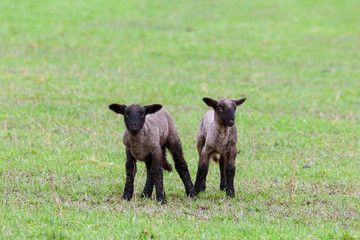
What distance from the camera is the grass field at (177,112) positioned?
865 centimetres

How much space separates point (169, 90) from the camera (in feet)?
61.4

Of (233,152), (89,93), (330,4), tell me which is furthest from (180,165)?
(330,4)

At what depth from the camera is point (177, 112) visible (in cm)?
1634

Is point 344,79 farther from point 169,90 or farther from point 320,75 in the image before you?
point 169,90

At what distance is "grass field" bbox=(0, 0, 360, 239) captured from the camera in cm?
865

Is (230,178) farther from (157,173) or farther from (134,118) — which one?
(134,118)

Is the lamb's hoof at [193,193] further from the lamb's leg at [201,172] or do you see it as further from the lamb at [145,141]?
the lamb at [145,141]

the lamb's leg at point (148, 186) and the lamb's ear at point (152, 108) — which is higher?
the lamb's ear at point (152, 108)

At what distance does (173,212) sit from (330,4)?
3327 cm

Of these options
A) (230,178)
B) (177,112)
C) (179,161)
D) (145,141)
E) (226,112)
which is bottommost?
(177,112)

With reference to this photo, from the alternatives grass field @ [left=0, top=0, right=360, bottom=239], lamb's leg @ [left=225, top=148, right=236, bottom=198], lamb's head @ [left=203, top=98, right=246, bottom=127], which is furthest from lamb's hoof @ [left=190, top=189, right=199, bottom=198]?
lamb's head @ [left=203, top=98, right=246, bottom=127]

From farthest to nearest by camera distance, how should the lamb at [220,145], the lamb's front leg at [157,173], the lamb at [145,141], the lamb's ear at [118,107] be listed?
the lamb at [220,145], the lamb's front leg at [157,173], the lamb's ear at [118,107], the lamb at [145,141]

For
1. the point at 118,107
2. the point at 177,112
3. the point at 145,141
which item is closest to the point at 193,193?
the point at 145,141

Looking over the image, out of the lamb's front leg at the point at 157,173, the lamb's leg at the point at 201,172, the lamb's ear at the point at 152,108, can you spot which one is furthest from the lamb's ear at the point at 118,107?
the lamb's leg at the point at 201,172
